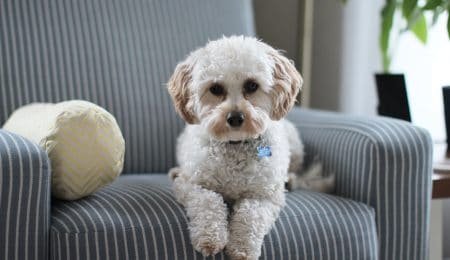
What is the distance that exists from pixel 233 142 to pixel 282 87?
0.17 m

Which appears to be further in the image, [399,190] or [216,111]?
[399,190]

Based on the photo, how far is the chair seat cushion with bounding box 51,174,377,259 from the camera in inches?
50.0

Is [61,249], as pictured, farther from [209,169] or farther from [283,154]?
[283,154]

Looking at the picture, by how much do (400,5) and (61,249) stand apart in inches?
57.1

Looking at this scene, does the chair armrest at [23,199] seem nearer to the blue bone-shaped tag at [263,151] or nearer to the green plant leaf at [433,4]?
the blue bone-shaped tag at [263,151]

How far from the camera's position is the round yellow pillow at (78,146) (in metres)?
1.35

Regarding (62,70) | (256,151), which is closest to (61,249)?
(256,151)

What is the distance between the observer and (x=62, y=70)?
1.85 meters

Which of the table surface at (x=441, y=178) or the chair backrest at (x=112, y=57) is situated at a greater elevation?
the chair backrest at (x=112, y=57)

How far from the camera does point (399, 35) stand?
2.22 metres

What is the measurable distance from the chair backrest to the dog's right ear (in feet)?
1.61

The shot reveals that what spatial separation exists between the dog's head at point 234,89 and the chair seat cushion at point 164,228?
0.21m

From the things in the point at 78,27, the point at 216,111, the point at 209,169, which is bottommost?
the point at 209,169

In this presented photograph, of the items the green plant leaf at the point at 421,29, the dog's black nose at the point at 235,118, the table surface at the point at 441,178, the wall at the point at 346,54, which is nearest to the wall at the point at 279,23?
the wall at the point at 346,54
